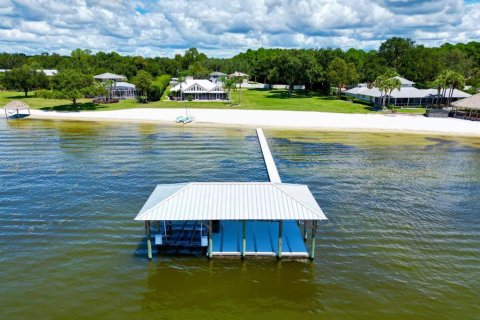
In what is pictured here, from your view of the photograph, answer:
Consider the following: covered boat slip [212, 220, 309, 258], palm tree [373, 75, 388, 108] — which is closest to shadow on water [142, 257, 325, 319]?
covered boat slip [212, 220, 309, 258]

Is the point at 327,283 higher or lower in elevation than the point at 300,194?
lower

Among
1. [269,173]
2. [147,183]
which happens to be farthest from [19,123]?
[269,173]

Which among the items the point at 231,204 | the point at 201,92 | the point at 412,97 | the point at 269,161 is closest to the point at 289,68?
the point at 201,92

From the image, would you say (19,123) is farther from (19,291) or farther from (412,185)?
(412,185)

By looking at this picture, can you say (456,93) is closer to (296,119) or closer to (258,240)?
(296,119)

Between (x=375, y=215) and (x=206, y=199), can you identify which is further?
(x=375, y=215)

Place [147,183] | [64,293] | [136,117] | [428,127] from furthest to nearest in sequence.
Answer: [136,117] < [428,127] < [147,183] < [64,293]

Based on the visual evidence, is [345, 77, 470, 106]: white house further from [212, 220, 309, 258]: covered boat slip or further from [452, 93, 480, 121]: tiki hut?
[212, 220, 309, 258]: covered boat slip
